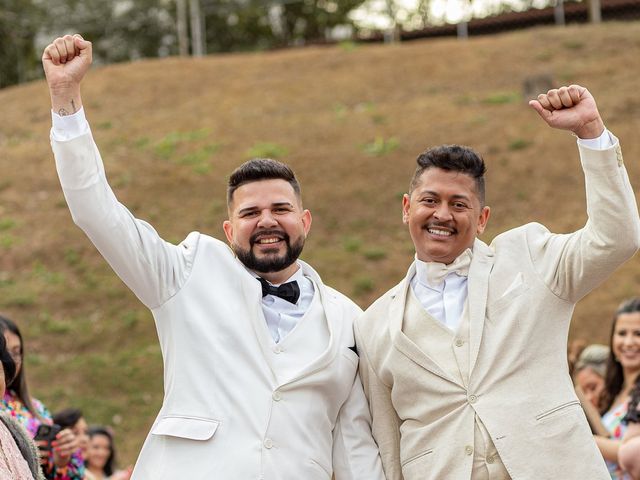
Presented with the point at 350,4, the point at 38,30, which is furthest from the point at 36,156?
the point at 350,4

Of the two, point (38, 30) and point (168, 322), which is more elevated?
point (38, 30)

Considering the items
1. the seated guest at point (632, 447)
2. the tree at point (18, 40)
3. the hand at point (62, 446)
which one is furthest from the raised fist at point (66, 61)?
the tree at point (18, 40)

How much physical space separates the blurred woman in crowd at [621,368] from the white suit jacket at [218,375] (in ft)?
6.55

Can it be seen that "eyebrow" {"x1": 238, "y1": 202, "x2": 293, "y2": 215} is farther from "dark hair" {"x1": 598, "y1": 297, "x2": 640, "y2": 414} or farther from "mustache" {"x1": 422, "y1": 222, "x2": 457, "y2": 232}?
"dark hair" {"x1": 598, "y1": 297, "x2": 640, "y2": 414}

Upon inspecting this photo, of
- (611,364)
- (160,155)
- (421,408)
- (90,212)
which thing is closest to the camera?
(90,212)

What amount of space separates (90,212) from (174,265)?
0.46 meters

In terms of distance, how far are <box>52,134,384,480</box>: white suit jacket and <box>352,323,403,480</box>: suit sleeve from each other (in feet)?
0.12

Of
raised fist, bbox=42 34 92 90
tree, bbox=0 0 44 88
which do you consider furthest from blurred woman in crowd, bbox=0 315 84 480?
tree, bbox=0 0 44 88

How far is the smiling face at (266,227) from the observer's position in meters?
4.31

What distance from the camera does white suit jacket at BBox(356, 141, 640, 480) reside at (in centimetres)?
385

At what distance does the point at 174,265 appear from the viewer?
163 inches

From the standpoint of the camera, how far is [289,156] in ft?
63.9

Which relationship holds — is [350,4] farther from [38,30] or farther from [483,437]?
[483,437]

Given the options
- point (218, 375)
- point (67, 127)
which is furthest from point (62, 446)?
point (67, 127)
